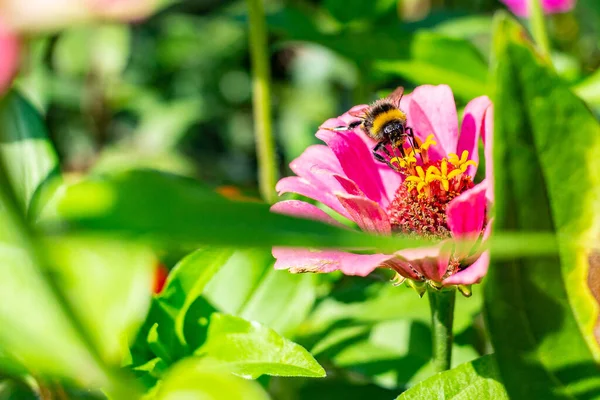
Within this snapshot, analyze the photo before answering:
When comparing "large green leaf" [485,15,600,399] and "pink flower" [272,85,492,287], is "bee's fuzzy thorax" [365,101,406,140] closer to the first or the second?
"pink flower" [272,85,492,287]

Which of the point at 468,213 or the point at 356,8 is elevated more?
the point at 356,8

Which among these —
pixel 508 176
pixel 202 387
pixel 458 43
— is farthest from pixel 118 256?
pixel 458 43

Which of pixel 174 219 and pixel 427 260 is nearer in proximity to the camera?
pixel 174 219

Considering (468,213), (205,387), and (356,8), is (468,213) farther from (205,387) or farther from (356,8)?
(356,8)

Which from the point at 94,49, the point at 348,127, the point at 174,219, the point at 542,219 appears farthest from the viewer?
the point at 94,49

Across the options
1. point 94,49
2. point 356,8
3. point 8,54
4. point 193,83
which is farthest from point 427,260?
point 193,83

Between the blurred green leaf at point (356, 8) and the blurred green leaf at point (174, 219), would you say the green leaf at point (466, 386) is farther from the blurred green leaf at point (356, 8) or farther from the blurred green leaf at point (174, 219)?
the blurred green leaf at point (356, 8)
